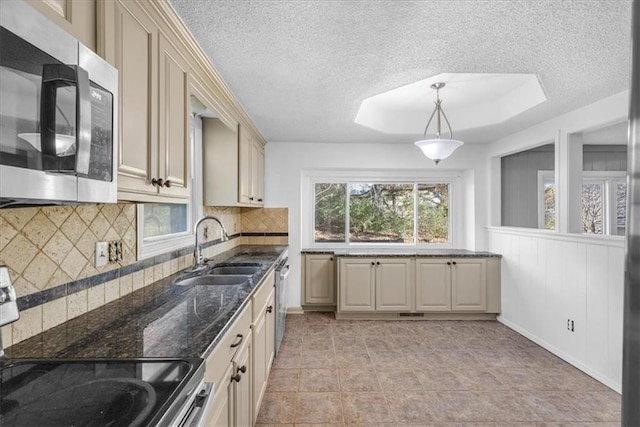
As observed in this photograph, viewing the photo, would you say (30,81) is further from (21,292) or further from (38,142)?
(21,292)

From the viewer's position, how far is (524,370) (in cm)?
284

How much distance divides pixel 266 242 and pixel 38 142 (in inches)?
145

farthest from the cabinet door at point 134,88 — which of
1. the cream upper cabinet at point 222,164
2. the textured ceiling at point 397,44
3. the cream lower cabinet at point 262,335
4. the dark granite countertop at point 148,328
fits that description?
the cream upper cabinet at point 222,164

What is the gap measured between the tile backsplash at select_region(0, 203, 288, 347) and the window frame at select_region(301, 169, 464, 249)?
2.76m

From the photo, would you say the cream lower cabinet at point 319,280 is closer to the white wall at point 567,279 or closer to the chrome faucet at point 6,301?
the white wall at point 567,279

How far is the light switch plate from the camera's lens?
151cm

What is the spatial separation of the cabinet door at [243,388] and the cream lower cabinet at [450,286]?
2742 millimetres

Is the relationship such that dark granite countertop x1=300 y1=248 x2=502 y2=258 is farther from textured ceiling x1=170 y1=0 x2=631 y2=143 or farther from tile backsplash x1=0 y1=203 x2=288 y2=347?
tile backsplash x1=0 y1=203 x2=288 y2=347

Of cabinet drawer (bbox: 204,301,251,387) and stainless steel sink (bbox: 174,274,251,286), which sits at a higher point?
stainless steel sink (bbox: 174,274,251,286)

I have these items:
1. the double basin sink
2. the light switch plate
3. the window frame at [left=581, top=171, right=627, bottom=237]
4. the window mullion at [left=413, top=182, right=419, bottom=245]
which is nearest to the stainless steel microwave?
the light switch plate

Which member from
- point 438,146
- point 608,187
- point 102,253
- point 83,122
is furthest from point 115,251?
point 608,187

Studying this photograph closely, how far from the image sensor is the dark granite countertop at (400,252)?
4.12 meters

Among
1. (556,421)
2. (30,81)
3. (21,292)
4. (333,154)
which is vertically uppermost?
(333,154)

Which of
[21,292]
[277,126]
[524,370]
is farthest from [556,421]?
[277,126]
